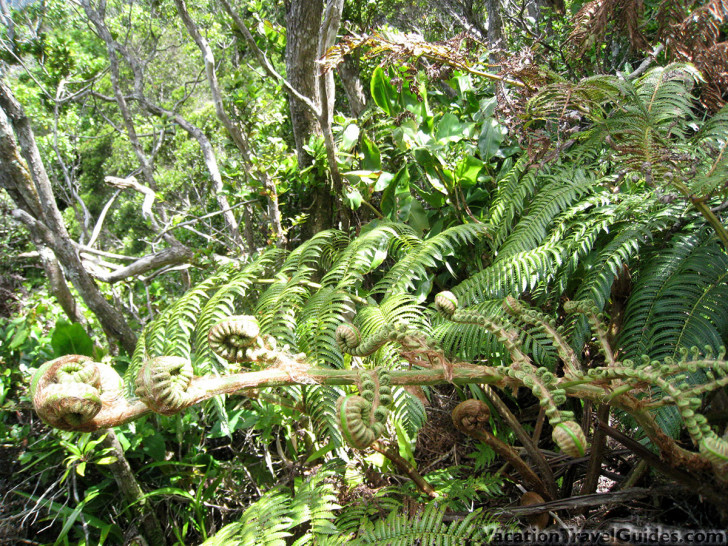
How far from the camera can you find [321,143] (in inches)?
105

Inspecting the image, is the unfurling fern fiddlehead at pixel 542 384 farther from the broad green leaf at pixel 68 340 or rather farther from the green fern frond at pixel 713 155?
the broad green leaf at pixel 68 340

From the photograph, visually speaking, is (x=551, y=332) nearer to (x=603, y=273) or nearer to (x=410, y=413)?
(x=410, y=413)

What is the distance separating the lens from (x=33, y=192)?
90.4 inches

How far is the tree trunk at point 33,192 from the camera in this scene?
224cm

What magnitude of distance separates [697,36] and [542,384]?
1.19 m

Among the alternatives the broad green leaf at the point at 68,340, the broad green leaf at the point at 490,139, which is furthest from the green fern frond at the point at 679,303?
the broad green leaf at the point at 68,340

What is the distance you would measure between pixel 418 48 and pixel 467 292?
105 centimetres

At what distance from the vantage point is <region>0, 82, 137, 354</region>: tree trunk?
2240 mm

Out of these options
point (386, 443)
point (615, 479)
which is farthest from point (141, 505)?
point (615, 479)

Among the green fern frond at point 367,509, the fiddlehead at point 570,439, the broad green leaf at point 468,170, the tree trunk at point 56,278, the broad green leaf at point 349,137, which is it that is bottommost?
the green fern frond at point 367,509

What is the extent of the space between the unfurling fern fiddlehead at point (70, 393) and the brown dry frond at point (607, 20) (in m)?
1.77

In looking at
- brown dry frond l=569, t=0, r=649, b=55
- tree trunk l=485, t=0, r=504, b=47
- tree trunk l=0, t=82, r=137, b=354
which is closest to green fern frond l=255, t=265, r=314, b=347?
tree trunk l=0, t=82, r=137, b=354

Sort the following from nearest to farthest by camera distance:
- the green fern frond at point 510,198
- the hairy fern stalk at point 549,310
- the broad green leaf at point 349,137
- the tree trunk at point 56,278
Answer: the hairy fern stalk at point 549,310 → the green fern frond at point 510,198 → the tree trunk at point 56,278 → the broad green leaf at point 349,137

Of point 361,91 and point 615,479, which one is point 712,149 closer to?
point 615,479
